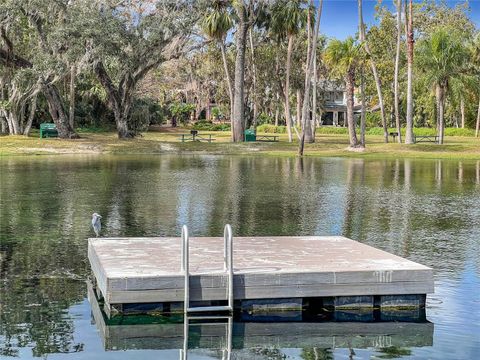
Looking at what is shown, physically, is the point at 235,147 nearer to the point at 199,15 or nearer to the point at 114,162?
the point at 199,15

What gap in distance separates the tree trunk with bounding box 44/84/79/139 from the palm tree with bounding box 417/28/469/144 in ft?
81.4

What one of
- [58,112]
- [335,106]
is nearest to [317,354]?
[58,112]

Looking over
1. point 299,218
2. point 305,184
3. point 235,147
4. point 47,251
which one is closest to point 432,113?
point 235,147

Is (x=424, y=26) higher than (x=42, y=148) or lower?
higher

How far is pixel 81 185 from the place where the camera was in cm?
3091

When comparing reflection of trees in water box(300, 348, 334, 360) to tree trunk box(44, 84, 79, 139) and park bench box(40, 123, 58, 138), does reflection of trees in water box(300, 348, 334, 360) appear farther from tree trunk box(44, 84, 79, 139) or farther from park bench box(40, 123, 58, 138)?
park bench box(40, 123, 58, 138)

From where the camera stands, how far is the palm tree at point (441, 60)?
6088 cm

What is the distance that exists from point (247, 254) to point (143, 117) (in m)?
61.9

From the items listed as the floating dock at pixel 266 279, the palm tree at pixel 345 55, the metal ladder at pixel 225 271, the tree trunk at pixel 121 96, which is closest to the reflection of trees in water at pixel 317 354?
the floating dock at pixel 266 279

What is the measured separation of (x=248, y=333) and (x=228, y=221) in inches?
397

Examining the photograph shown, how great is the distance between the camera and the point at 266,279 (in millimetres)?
12078

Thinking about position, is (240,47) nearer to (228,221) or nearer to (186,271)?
(228,221)

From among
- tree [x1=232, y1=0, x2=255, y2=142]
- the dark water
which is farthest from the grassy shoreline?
the dark water

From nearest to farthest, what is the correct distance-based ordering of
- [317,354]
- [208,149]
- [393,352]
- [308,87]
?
[317,354] → [393,352] → [308,87] → [208,149]
